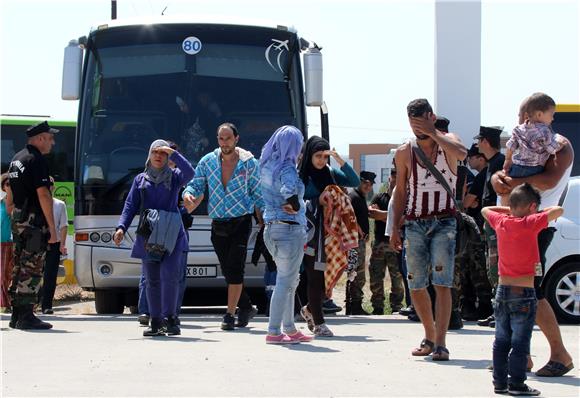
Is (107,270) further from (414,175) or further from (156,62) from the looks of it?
(414,175)

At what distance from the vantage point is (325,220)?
1084cm

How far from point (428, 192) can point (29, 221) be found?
4138mm

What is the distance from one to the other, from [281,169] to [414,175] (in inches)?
56.0

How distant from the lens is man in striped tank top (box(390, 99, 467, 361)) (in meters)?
8.77

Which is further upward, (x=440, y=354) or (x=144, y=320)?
(x=440, y=354)

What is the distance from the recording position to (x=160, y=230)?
10516 mm

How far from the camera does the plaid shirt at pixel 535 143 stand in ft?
26.3

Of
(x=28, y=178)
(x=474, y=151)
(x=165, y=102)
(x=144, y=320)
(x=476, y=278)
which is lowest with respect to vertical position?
(x=144, y=320)

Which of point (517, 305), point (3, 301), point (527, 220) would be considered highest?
point (527, 220)

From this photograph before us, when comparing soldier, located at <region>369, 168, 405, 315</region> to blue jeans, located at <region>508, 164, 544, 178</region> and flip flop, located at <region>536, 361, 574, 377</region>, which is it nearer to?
blue jeans, located at <region>508, 164, 544, 178</region>

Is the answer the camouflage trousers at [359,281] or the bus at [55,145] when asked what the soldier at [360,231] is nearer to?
the camouflage trousers at [359,281]

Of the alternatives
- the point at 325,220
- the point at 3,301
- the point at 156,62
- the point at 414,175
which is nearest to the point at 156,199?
the point at 325,220

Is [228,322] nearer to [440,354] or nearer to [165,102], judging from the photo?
[440,354]

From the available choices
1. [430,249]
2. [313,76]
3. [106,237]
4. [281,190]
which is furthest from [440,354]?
[106,237]
